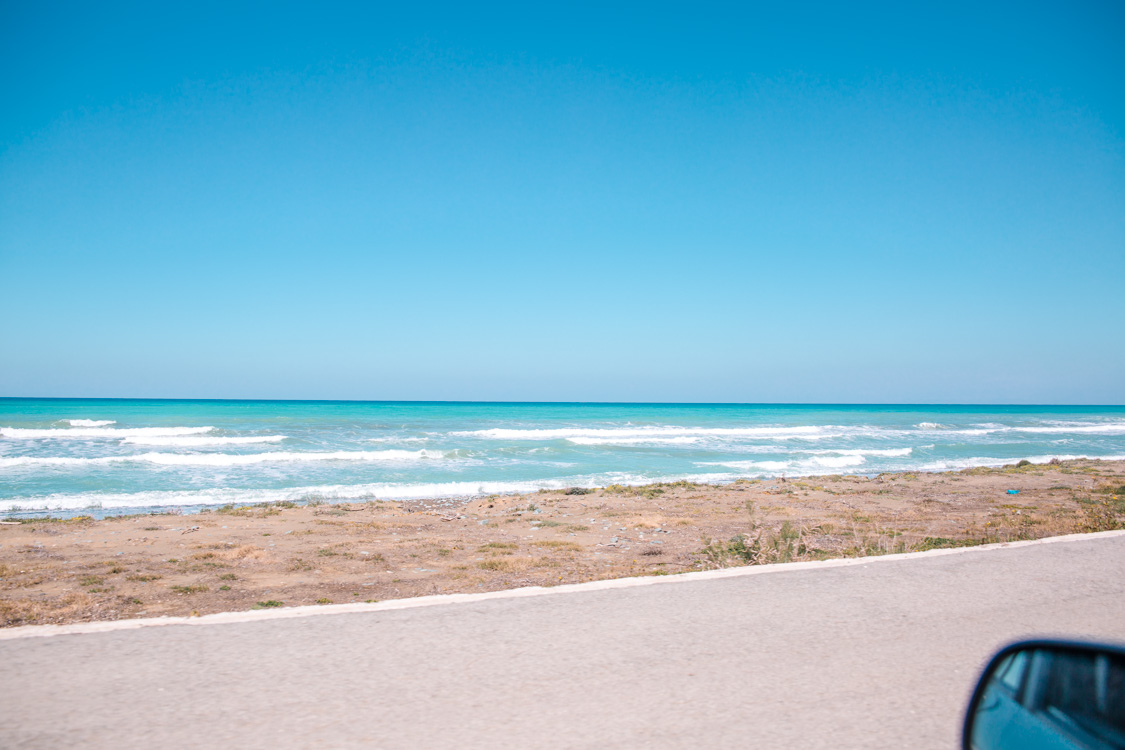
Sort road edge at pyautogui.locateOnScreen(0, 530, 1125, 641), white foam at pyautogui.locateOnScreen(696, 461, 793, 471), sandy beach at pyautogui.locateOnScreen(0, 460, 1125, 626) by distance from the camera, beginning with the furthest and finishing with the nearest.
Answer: white foam at pyautogui.locateOnScreen(696, 461, 793, 471) → sandy beach at pyautogui.locateOnScreen(0, 460, 1125, 626) → road edge at pyautogui.locateOnScreen(0, 530, 1125, 641)

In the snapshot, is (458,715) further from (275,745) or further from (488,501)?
(488,501)

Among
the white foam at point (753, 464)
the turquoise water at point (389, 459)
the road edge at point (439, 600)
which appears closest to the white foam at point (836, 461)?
the turquoise water at point (389, 459)

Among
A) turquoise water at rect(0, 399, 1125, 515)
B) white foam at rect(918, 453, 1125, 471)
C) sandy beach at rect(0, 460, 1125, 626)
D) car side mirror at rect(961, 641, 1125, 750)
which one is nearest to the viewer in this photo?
car side mirror at rect(961, 641, 1125, 750)

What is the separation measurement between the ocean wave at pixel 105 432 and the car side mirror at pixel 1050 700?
1782 inches

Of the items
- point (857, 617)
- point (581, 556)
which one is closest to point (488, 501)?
point (581, 556)

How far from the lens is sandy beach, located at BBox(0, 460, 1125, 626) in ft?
26.1

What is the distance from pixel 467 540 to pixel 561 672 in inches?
308

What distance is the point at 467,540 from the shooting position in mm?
11594

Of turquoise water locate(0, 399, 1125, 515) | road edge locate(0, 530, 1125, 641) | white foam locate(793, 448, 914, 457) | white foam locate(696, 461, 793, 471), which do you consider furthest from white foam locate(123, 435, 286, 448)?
road edge locate(0, 530, 1125, 641)

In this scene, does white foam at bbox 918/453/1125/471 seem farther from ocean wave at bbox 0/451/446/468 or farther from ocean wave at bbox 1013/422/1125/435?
ocean wave at bbox 1013/422/1125/435

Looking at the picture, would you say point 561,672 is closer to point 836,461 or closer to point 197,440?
point 836,461

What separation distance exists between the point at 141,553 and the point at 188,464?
16388mm

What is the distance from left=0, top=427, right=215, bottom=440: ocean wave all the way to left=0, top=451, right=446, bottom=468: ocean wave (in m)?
14.3

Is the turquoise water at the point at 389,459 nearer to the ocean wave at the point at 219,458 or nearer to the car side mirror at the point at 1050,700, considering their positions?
the ocean wave at the point at 219,458
